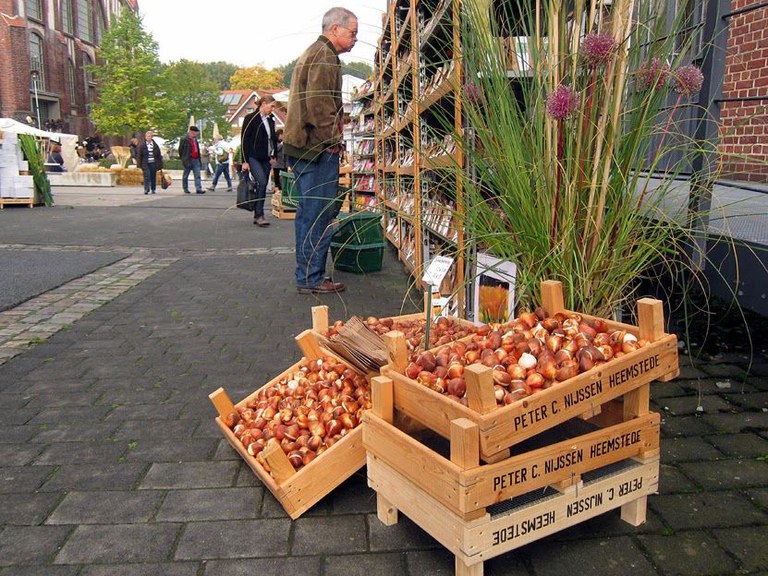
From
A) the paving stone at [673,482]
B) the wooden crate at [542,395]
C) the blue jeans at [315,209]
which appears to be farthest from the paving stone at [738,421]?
the blue jeans at [315,209]

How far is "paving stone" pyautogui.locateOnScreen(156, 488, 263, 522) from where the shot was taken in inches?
100

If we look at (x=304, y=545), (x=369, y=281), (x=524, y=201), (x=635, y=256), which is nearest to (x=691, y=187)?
(x=635, y=256)

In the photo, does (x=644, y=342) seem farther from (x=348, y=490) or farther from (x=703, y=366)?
(x=703, y=366)

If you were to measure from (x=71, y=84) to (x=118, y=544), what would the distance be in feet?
180

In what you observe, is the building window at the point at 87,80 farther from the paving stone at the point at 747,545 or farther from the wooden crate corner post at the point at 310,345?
the paving stone at the point at 747,545

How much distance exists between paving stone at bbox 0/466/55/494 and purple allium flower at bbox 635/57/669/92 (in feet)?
9.02

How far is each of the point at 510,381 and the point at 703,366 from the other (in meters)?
2.50

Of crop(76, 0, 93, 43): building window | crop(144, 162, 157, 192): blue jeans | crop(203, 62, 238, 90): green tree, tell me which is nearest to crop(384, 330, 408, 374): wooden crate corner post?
crop(144, 162, 157, 192): blue jeans

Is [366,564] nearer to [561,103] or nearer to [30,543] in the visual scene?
[30,543]

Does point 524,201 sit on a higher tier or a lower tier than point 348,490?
higher

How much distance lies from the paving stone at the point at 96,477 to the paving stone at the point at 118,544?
0.32 metres

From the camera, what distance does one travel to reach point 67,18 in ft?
163

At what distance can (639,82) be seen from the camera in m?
2.57

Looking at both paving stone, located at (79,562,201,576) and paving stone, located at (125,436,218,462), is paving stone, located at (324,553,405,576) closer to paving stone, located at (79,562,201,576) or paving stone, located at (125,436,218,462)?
paving stone, located at (79,562,201,576)
